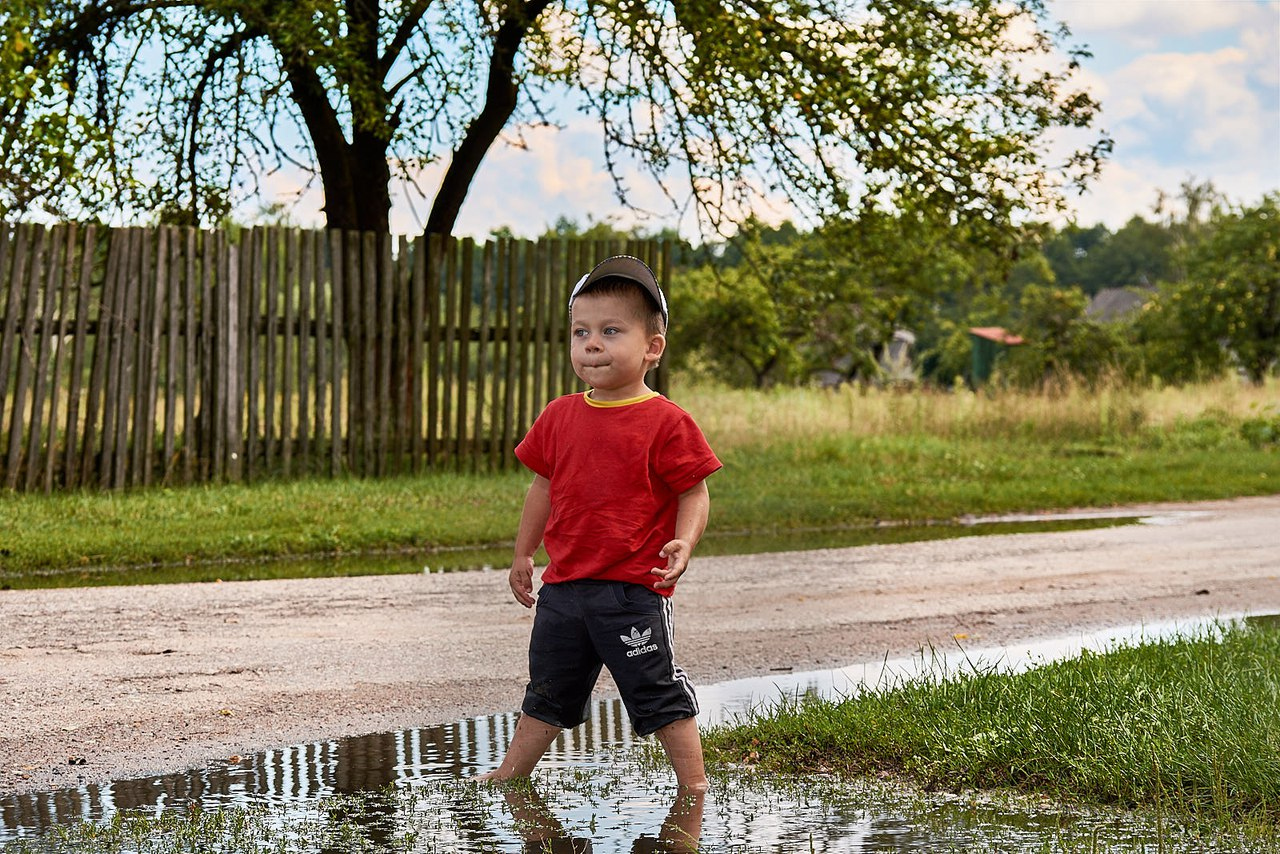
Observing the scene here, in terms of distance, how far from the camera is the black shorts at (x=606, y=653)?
4297 millimetres

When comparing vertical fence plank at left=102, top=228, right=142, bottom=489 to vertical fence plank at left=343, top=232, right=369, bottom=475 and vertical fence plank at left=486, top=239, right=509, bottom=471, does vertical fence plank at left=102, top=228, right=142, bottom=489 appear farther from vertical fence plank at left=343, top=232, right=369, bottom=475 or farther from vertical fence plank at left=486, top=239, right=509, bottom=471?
vertical fence plank at left=486, top=239, right=509, bottom=471

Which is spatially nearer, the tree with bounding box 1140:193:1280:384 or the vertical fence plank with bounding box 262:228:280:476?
the vertical fence plank with bounding box 262:228:280:476

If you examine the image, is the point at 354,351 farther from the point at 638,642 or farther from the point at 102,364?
the point at 638,642

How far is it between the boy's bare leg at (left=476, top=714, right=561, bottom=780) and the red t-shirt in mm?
463

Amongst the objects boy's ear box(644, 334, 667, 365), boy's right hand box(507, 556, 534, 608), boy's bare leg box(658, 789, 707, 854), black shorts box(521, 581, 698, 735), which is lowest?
boy's bare leg box(658, 789, 707, 854)

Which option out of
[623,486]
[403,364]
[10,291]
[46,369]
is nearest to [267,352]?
[403,364]

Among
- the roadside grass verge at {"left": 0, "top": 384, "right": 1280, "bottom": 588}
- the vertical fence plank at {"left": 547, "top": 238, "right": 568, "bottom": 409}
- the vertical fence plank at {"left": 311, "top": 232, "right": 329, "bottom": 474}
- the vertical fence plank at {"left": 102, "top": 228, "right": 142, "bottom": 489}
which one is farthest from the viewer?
the vertical fence plank at {"left": 547, "top": 238, "right": 568, "bottom": 409}

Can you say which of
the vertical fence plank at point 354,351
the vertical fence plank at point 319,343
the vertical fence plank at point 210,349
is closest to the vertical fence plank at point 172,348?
the vertical fence plank at point 210,349

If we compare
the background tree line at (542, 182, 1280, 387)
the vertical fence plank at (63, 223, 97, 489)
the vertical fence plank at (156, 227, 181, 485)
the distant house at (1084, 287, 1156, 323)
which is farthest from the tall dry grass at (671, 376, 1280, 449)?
the distant house at (1084, 287, 1156, 323)

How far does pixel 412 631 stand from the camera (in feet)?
24.8

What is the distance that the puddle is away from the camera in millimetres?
3887

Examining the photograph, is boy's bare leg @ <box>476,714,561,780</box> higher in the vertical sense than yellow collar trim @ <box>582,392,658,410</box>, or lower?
lower

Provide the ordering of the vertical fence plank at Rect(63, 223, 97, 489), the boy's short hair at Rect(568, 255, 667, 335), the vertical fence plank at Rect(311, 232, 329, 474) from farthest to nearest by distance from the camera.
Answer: the vertical fence plank at Rect(311, 232, 329, 474)
the vertical fence plank at Rect(63, 223, 97, 489)
the boy's short hair at Rect(568, 255, 667, 335)

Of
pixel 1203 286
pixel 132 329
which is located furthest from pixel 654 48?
pixel 1203 286
